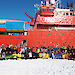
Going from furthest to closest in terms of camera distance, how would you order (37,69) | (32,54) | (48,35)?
(48,35) < (32,54) < (37,69)

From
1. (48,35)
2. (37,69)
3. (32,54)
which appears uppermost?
(48,35)

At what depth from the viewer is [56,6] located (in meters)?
27.0

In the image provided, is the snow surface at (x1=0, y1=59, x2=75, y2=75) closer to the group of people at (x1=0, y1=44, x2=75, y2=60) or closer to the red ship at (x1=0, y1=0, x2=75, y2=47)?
the group of people at (x1=0, y1=44, x2=75, y2=60)

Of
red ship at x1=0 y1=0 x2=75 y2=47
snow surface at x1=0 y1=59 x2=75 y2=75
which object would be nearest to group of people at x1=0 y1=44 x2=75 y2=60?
red ship at x1=0 y1=0 x2=75 y2=47

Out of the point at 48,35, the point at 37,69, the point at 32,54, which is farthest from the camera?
the point at 48,35

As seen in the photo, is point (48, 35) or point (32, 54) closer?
point (32, 54)

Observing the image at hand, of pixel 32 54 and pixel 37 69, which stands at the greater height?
pixel 32 54

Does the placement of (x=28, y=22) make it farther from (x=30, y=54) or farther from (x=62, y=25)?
(x=30, y=54)

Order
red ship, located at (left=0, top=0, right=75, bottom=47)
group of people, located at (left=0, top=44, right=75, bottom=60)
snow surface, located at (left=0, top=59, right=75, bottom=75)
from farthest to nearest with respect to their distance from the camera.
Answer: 1. red ship, located at (left=0, top=0, right=75, bottom=47)
2. group of people, located at (left=0, top=44, right=75, bottom=60)
3. snow surface, located at (left=0, top=59, right=75, bottom=75)

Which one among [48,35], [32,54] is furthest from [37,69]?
[48,35]

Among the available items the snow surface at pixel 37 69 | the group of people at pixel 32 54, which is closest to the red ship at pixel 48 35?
the group of people at pixel 32 54

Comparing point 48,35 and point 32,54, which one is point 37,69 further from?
point 48,35

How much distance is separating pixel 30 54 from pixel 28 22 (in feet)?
38.9

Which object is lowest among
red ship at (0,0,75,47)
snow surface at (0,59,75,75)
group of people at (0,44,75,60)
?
snow surface at (0,59,75,75)
